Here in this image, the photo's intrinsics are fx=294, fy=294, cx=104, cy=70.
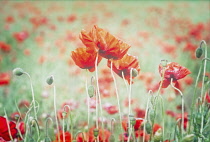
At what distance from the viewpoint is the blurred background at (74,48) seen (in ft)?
6.88

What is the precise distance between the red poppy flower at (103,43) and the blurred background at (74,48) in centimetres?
47

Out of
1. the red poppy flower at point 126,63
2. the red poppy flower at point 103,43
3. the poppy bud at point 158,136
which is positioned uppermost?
the red poppy flower at point 103,43

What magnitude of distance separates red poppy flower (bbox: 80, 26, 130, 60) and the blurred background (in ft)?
1.54

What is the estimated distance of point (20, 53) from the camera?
3.48m

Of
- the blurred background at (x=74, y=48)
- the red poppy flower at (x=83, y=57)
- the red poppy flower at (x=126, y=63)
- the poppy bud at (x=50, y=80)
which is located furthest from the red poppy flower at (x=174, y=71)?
the blurred background at (x=74, y=48)

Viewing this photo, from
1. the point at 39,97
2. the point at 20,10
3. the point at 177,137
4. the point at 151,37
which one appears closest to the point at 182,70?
the point at 177,137

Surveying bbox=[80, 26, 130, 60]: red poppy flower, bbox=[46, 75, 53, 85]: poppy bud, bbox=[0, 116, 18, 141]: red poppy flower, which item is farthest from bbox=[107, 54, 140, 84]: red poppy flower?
bbox=[0, 116, 18, 141]: red poppy flower

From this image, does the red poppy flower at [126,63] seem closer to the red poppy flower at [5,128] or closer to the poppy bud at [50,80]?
the poppy bud at [50,80]

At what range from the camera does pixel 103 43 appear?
88 centimetres

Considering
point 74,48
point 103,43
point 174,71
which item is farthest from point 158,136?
point 74,48

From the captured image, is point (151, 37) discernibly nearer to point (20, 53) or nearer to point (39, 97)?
point (20, 53)

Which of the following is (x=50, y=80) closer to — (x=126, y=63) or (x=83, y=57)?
(x=83, y=57)

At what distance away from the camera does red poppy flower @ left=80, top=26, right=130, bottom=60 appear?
88 centimetres

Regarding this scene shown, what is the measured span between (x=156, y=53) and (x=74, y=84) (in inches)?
48.4
